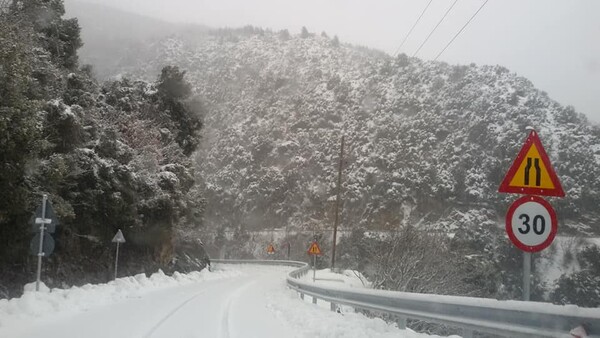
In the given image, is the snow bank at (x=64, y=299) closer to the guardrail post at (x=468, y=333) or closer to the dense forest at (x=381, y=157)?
the guardrail post at (x=468, y=333)

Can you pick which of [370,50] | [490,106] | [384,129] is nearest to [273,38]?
[370,50]

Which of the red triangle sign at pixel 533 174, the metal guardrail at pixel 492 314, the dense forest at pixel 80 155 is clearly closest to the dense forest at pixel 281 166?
the dense forest at pixel 80 155

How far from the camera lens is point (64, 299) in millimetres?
13820

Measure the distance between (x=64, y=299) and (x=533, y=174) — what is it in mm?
12299

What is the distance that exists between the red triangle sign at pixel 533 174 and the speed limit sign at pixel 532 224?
23 cm

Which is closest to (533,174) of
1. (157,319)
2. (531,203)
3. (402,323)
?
(531,203)

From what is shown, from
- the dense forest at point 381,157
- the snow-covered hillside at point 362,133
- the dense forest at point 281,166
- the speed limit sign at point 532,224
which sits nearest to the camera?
the speed limit sign at point 532,224

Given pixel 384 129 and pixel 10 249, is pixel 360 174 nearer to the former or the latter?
pixel 384 129

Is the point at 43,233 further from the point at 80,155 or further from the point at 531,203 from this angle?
the point at 531,203

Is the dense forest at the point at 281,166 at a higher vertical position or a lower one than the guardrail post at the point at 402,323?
higher

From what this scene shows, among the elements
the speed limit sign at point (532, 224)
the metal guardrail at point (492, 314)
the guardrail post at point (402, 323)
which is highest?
the speed limit sign at point (532, 224)

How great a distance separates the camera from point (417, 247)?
32250 mm

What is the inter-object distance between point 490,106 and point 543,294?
2000 inches

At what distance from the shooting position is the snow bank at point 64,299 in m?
11.0
